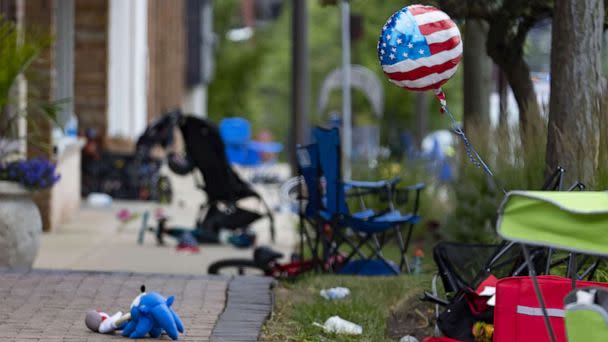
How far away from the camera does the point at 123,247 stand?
11797mm

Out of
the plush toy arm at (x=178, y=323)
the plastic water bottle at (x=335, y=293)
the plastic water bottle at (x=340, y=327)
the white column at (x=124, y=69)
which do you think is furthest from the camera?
the white column at (x=124, y=69)

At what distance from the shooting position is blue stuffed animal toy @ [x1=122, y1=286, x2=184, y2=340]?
5.93 m

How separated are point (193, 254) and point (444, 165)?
4926 millimetres

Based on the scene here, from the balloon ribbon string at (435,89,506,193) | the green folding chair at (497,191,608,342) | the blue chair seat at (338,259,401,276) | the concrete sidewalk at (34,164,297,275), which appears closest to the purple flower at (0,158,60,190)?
the concrete sidewalk at (34,164,297,275)

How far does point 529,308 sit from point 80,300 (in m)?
2.83

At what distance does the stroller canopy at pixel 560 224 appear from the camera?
13.9 feet

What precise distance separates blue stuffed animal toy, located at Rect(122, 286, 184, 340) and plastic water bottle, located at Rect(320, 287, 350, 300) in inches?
66.6

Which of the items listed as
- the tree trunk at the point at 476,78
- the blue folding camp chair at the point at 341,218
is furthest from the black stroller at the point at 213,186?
the blue folding camp chair at the point at 341,218

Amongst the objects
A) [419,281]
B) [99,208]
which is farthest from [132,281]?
[99,208]

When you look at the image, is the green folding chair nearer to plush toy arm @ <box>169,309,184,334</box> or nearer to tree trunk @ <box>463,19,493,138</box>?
plush toy arm @ <box>169,309,184,334</box>

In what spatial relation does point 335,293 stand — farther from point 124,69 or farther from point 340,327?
point 124,69

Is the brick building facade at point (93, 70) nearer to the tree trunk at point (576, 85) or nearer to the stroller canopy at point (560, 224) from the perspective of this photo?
the tree trunk at point (576, 85)

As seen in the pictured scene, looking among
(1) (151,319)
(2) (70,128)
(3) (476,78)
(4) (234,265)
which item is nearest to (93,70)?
(2) (70,128)

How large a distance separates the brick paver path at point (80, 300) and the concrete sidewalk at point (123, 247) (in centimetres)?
195
